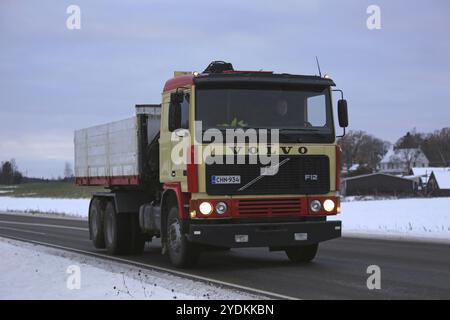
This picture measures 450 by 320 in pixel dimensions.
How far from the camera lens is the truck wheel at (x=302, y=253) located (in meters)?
12.6

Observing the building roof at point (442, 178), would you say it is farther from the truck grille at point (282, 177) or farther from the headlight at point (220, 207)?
the headlight at point (220, 207)

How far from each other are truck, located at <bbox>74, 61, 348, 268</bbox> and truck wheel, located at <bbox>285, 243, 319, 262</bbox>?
0.09m

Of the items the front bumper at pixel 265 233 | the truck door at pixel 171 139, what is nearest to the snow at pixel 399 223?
the front bumper at pixel 265 233

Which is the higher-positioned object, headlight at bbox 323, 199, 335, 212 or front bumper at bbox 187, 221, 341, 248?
headlight at bbox 323, 199, 335, 212

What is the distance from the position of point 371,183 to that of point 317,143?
89627mm

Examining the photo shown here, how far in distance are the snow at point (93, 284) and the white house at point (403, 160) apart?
471 feet

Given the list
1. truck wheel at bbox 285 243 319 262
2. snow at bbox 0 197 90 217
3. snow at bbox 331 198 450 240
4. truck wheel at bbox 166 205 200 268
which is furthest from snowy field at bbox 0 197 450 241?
truck wheel at bbox 166 205 200 268

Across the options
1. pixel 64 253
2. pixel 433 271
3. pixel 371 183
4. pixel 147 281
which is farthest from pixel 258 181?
pixel 371 183

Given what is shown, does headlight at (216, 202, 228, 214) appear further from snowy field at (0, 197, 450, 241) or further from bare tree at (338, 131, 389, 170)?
bare tree at (338, 131, 389, 170)

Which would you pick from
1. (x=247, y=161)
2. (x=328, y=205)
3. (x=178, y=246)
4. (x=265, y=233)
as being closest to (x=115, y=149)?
(x=178, y=246)

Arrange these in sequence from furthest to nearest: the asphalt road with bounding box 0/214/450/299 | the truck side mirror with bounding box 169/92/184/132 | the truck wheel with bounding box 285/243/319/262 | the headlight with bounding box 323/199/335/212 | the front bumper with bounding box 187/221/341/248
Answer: the truck wheel with bounding box 285/243/319/262 → the headlight with bounding box 323/199/335/212 → the truck side mirror with bounding box 169/92/184/132 → the front bumper with bounding box 187/221/341/248 → the asphalt road with bounding box 0/214/450/299

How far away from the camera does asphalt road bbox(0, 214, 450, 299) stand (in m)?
9.05

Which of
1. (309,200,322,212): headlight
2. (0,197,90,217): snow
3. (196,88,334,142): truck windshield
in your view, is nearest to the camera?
(196,88,334,142): truck windshield
